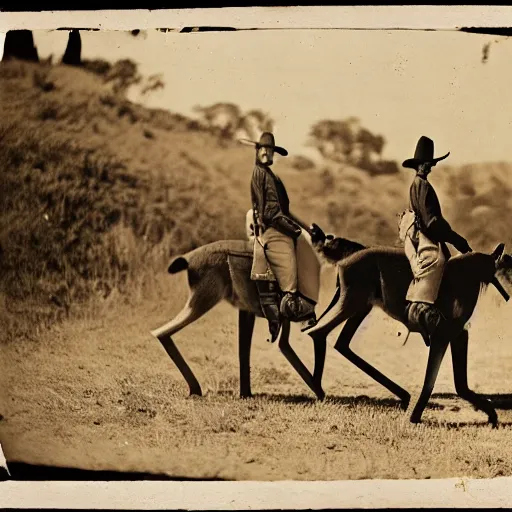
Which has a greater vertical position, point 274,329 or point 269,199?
point 269,199

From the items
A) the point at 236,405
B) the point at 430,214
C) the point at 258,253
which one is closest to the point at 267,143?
the point at 258,253

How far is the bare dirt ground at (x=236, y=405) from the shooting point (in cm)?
534

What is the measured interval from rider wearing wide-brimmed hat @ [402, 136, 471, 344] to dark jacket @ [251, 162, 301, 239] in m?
0.58

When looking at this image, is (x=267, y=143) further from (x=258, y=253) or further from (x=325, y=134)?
(x=258, y=253)

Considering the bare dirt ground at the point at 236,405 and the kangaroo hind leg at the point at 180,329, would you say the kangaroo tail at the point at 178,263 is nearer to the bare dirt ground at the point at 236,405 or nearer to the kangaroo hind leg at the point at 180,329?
the bare dirt ground at the point at 236,405

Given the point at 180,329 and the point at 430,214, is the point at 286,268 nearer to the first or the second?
the point at 180,329

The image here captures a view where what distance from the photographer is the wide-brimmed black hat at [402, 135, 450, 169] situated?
5.34 metres

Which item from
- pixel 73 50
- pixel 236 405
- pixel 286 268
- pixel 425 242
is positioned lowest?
pixel 236 405

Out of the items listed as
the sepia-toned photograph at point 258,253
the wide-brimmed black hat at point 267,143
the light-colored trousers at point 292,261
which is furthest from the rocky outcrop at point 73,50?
the light-colored trousers at point 292,261

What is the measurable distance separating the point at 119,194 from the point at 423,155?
146 cm

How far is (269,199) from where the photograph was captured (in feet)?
17.5

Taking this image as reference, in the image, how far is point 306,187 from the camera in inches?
211

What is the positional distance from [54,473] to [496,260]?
92.5 inches

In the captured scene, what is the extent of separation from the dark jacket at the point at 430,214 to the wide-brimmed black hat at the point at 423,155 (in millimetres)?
75
